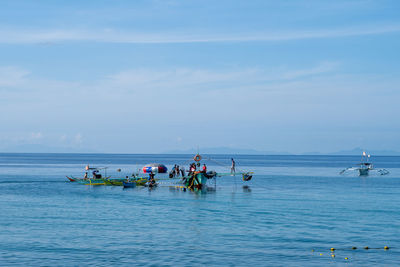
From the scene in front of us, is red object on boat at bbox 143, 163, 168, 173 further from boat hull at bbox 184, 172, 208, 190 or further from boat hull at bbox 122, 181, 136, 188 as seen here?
boat hull at bbox 184, 172, 208, 190

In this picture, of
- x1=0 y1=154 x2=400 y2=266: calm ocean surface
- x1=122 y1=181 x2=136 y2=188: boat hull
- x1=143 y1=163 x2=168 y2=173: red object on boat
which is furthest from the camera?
x1=143 y1=163 x2=168 y2=173: red object on boat

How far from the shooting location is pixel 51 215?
155 ft

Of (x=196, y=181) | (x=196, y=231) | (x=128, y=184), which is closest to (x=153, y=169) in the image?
(x=128, y=184)

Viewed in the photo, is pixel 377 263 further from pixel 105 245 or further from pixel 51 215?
pixel 51 215

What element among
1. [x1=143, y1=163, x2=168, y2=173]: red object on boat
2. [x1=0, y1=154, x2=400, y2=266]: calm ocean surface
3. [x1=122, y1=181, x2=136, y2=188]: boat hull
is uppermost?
[x1=143, y1=163, x2=168, y2=173]: red object on boat

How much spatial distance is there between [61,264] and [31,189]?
52.6 meters

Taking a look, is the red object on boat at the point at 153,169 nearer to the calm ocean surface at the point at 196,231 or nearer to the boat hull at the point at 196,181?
the boat hull at the point at 196,181

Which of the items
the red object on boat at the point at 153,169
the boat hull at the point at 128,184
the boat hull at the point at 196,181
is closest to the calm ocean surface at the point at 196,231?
the boat hull at the point at 196,181

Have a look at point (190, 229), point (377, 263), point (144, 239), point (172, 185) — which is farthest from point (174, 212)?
point (172, 185)

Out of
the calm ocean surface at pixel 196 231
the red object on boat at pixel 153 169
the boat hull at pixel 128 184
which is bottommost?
the calm ocean surface at pixel 196 231

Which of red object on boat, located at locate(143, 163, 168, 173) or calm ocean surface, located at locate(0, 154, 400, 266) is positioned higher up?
red object on boat, located at locate(143, 163, 168, 173)

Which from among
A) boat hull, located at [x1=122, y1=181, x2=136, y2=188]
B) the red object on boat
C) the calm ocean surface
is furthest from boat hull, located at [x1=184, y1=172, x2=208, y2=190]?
the red object on boat

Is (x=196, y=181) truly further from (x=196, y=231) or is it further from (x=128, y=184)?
(x=196, y=231)

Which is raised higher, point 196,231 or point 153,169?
point 153,169
